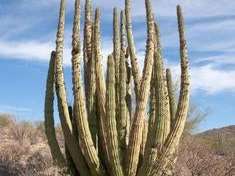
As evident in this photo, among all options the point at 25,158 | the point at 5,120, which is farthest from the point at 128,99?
the point at 5,120

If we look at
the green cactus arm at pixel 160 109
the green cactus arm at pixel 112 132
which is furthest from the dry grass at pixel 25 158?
the green cactus arm at pixel 160 109

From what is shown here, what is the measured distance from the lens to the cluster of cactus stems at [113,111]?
8.58 meters

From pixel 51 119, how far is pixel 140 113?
1.77 meters

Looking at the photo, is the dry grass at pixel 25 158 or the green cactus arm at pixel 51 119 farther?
the dry grass at pixel 25 158

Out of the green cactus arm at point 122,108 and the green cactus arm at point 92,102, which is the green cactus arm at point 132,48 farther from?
the green cactus arm at point 92,102

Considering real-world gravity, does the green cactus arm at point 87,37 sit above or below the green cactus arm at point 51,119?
above

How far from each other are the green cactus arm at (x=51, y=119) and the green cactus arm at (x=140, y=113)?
1.36 meters

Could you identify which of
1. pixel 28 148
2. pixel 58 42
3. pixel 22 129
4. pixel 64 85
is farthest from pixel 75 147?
pixel 22 129

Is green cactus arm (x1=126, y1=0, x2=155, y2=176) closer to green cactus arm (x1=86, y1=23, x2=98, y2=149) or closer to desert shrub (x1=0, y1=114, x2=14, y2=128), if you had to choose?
green cactus arm (x1=86, y1=23, x2=98, y2=149)

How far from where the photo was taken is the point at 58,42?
9.24 m

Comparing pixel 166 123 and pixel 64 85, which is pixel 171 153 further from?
pixel 64 85

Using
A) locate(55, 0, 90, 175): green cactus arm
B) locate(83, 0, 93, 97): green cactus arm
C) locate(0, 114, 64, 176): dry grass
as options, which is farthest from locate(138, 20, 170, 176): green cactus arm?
locate(0, 114, 64, 176): dry grass

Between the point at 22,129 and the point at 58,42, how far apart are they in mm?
12888

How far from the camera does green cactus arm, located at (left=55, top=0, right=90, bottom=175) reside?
29.4 feet
